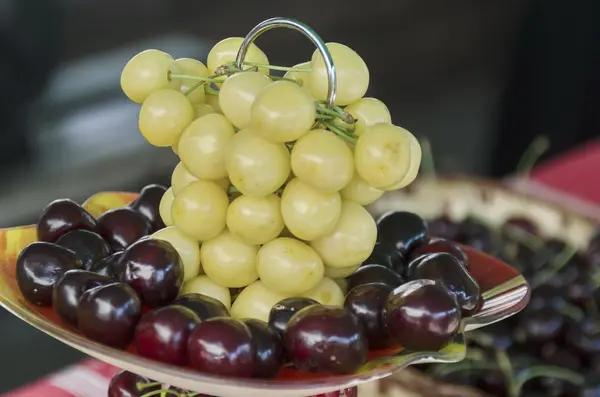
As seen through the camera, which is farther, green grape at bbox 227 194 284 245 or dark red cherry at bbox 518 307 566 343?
dark red cherry at bbox 518 307 566 343

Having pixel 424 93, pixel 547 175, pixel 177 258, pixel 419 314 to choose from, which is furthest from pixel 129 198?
pixel 424 93

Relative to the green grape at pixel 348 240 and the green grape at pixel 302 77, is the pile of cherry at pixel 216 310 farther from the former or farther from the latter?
the green grape at pixel 302 77

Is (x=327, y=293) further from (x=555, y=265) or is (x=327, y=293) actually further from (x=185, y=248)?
(x=555, y=265)

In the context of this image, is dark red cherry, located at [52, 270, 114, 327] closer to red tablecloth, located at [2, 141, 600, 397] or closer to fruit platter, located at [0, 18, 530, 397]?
fruit platter, located at [0, 18, 530, 397]

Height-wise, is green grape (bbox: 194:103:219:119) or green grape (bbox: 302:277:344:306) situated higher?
green grape (bbox: 194:103:219:119)

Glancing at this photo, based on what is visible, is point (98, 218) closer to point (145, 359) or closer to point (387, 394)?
point (145, 359)

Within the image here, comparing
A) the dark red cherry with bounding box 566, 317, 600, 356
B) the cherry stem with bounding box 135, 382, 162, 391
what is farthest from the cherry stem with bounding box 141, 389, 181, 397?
the dark red cherry with bounding box 566, 317, 600, 356
